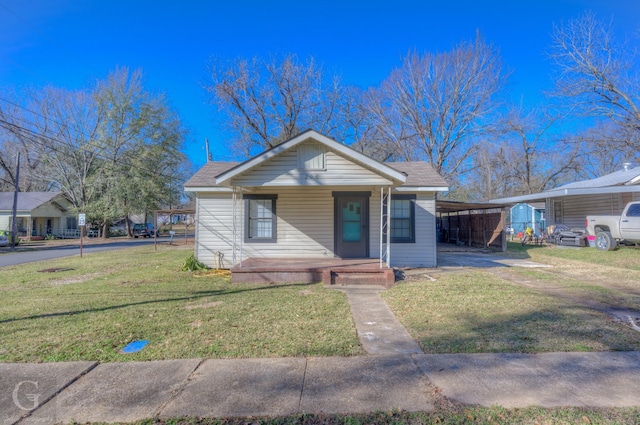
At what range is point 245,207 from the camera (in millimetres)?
10469

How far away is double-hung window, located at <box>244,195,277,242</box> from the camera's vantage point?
1044 centimetres

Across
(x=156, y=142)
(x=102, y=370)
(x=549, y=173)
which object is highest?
(x=156, y=142)

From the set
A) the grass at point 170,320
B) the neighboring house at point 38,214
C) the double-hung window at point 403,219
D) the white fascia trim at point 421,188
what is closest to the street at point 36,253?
the grass at point 170,320

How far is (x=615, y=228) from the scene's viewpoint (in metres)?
13.5

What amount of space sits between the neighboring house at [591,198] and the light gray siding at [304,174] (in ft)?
41.7

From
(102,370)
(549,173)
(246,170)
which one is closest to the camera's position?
(102,370)

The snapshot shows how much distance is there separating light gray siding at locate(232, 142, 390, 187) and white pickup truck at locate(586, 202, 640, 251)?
1140 cm

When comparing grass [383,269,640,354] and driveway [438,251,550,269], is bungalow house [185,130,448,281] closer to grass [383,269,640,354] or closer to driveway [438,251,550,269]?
driveway [438,251,550,269]

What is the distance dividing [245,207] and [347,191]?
320cm

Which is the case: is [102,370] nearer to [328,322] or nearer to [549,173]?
[328,322]

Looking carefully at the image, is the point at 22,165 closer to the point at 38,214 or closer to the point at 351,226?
the point at 38,214

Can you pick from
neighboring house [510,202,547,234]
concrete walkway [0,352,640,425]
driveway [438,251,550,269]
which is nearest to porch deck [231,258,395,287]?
driveway [438,251,550,269]

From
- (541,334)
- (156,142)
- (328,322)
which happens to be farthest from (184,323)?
(156,142)

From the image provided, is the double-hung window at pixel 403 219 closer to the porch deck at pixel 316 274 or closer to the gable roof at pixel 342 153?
the gable roof at pixel 342 153
